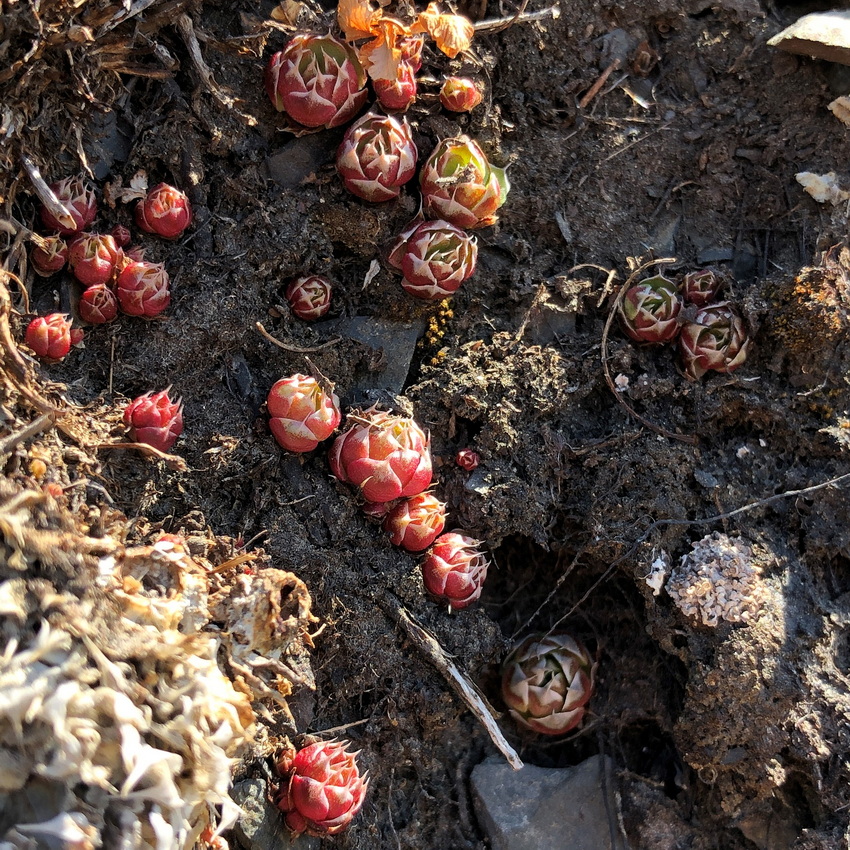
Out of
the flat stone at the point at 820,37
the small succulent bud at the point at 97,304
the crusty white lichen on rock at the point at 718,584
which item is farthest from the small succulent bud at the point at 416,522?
the flat stone at the point at 820,37

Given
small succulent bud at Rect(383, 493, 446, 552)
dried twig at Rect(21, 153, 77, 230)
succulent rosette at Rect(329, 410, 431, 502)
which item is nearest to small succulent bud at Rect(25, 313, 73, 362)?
dried twig at Rect(21, 153, 77, 230)

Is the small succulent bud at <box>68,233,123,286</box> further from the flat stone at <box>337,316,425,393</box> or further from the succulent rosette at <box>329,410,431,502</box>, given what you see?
the succulent rosette at <box>329,410,431,502</box>

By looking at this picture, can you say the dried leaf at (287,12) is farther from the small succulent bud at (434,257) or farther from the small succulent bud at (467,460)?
the small succulent bud at (467,460)

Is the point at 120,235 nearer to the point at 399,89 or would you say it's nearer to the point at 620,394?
the point at 399,89

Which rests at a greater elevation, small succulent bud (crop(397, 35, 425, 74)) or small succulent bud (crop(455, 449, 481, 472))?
small succulent bud (crop(397, 35, 425, 74))

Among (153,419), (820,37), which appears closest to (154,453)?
(153,419)
